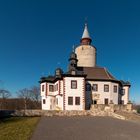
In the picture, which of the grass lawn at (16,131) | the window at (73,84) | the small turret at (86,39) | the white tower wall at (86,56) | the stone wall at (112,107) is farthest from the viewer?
the small turret at (86,39)

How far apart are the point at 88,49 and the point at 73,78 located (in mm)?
15608

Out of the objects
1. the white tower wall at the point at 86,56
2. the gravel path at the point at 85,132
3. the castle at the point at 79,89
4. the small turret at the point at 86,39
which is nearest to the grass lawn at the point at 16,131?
the gravel path at the point at 85,132

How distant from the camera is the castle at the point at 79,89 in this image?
35031mm

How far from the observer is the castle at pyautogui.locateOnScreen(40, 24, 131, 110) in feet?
115

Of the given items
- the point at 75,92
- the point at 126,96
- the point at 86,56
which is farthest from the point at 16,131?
the point at 86,56

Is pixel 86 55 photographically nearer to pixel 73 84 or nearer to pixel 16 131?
pixel 73 84

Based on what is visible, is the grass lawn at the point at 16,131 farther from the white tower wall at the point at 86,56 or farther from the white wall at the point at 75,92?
the white tower wall at the point at 86,56

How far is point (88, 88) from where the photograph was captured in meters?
38.2

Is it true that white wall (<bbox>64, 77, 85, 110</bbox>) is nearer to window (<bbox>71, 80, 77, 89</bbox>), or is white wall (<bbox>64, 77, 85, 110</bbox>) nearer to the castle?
the castle

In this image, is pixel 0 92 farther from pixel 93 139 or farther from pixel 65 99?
pixel 93 139

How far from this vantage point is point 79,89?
35281 mm

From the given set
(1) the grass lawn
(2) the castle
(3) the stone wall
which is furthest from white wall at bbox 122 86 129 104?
(1) the grass lawn

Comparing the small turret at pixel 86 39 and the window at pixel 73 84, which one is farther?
the small turret at pixel 86 39

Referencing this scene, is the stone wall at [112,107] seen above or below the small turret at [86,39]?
below
